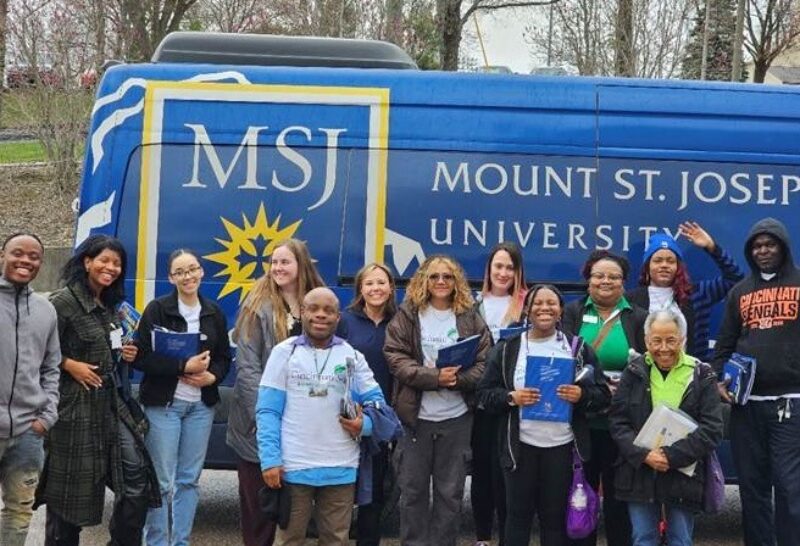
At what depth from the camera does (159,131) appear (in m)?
6.10

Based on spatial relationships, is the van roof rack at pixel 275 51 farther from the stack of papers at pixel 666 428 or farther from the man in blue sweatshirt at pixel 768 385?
the stack of papers at pixel 666 428

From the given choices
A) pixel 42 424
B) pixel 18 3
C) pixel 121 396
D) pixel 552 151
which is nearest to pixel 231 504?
pixel 121 396

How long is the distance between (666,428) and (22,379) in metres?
2.90

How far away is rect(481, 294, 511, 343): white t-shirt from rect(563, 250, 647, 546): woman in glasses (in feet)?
1.09

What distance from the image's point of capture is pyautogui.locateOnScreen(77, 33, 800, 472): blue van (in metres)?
6.05

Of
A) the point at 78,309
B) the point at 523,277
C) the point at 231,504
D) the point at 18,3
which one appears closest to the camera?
the point at 78,309

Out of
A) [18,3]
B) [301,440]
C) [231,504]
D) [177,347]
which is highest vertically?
[18,3]

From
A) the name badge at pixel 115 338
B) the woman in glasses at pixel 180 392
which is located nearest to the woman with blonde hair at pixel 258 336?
the woman in glasses at pixel 180 392

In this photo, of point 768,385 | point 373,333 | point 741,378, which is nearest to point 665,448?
point 741,378

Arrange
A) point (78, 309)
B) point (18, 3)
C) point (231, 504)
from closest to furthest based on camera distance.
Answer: point (78, 309) → point (231, 504) → point (18, 3)

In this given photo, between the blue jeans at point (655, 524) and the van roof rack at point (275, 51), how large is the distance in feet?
10.1

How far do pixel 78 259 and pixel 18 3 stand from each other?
16558mm

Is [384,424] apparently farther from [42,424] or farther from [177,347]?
[42,424]

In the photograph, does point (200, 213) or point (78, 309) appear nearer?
point (78, 309)
